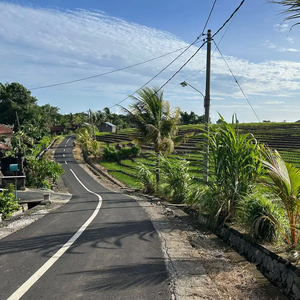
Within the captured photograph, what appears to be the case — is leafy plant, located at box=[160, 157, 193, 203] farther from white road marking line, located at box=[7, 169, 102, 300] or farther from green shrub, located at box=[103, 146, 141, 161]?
green shrub, located at box=[103, 146, 141, 161]

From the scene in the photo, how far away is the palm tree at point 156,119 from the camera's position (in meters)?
19.2

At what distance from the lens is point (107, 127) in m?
102

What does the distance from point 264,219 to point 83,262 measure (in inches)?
114

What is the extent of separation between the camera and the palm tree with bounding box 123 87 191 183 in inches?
754

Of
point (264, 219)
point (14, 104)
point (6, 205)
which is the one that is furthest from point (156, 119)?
point (14, 104)

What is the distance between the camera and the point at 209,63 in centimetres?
1192

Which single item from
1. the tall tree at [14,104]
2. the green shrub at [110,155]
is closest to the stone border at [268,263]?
the green shrub at [110,155]

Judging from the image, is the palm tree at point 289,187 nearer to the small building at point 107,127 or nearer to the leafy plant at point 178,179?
the leafy plant at point 178,179

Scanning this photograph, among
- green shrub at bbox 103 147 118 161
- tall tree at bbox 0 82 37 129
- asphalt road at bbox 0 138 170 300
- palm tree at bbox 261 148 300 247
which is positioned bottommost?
green shrub at bbox 103 147 118 161

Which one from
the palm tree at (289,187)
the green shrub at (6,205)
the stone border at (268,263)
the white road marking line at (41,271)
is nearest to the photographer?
the white road marking line at (41,271)

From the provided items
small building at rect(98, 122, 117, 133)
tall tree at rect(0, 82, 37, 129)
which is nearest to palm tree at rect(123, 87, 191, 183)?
tall tree at rect(0, 82, 37, 129)

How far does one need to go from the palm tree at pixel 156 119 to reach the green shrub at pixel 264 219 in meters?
14.3

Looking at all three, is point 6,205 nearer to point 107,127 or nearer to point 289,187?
point 289,187

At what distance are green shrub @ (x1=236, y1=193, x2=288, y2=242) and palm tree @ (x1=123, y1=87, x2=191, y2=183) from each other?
46.9 ft
